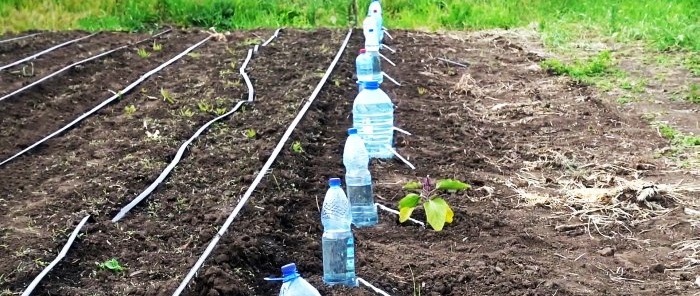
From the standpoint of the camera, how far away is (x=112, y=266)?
11.3ft

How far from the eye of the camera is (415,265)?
133 inches

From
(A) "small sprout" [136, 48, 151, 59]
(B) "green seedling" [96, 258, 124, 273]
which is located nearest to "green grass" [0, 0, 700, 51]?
(A) "small sprout" [136, 48, 151, 59]

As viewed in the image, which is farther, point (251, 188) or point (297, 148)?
point (297, 148)

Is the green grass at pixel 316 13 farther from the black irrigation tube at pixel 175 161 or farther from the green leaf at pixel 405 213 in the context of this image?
the green leaf at pixel 405 213

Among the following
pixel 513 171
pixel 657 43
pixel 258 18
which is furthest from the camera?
pixel 258 18

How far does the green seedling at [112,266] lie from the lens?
3447 mm

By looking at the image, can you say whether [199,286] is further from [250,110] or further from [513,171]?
[250,110]

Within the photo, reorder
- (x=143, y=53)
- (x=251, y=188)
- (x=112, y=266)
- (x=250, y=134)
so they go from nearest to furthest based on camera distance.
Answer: (x=112, y=266) < (x=251, y=188) < (x=250, y=134) < (x=143, y=53)

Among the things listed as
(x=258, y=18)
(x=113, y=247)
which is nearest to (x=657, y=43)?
(x=258, y=18)

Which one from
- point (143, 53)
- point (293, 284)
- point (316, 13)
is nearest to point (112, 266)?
point (293, 284)

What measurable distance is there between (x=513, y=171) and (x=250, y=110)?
2.09m

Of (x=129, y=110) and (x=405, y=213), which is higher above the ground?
(x=405, y=213)

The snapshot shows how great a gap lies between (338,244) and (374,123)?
1.77 m

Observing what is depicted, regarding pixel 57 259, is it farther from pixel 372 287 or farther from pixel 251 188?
pixel 372 287
